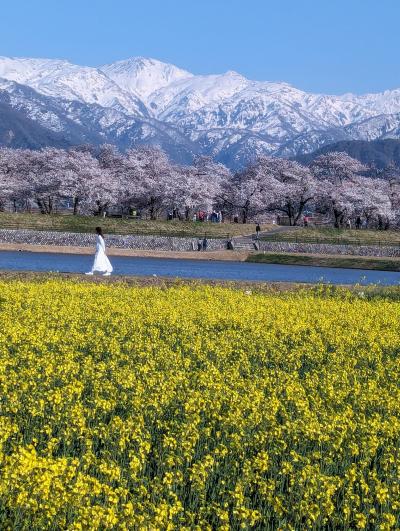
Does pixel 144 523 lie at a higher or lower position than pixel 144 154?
lower

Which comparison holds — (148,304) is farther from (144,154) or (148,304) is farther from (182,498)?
(144,154)

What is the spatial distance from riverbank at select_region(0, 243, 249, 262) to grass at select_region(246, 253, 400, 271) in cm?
168

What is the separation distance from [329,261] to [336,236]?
64.7 ft

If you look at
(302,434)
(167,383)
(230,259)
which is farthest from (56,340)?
(230,259)

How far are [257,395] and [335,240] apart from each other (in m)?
74.5

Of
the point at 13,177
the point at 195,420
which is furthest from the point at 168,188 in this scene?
the point at 195,420

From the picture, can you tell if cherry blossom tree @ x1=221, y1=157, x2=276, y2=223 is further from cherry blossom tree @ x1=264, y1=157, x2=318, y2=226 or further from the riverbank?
the riverbank

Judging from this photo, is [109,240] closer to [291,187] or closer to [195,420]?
[291,187]

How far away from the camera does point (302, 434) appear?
1140 cm

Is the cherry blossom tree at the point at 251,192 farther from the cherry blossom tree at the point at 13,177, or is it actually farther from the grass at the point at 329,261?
the grass at the point at 329,261

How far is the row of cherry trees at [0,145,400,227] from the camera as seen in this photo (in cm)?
9875

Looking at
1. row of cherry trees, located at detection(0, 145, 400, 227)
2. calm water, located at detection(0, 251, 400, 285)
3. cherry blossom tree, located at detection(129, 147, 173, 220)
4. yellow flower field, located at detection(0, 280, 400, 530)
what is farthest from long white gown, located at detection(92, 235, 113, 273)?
cherry blossom tree, located at detection(129, 147, 173, 220)

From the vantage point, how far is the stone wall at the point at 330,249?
81.0 metres

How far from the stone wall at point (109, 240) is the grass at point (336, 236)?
25.7 ft
